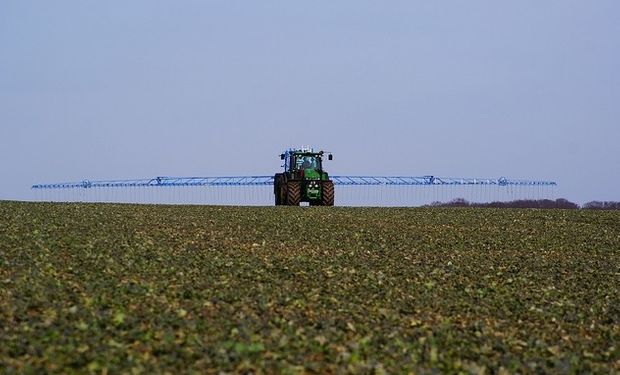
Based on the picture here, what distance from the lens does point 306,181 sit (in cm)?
4562

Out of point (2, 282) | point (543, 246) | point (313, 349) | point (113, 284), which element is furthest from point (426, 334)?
point (543, 246)

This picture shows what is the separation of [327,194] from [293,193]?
6.76ft

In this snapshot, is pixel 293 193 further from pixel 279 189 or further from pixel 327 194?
pixel 279 189

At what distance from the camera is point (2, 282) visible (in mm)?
15539

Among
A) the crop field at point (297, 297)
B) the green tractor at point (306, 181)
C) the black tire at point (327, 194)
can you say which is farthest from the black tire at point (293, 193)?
the crop field at point (297, 297)

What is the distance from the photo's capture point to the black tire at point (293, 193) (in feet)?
145

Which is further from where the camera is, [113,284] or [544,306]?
[544,306]

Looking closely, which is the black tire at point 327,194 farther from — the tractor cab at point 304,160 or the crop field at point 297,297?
the crop field at point 297,297

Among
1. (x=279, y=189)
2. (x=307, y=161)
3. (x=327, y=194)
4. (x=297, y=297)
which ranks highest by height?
(x=307, y=161)

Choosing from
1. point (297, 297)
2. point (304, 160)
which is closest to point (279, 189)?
point (304, 160)

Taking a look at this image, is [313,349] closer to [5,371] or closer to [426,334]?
[426,334]

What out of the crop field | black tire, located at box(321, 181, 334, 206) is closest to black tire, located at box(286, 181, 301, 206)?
black tire, located at box(321, 181, 334, 206)

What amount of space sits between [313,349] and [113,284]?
18.6 ft

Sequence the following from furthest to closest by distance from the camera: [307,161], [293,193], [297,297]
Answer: [307,161], [293,193], [297,297]
